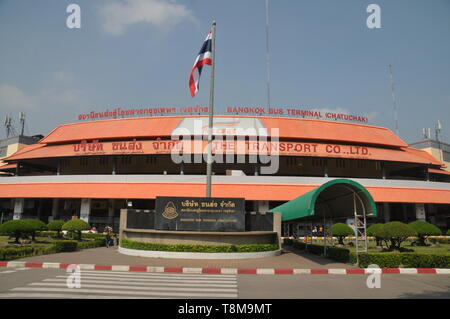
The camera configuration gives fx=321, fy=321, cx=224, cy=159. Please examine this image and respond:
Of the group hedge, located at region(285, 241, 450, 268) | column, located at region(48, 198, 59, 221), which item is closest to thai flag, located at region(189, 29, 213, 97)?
hedge, located at region(285, 241, 450, 268)

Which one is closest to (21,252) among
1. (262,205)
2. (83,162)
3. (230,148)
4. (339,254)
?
(339,254)

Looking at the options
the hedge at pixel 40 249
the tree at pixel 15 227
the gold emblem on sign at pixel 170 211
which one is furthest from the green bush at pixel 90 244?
the gold emblem on sign at pixel 170 211

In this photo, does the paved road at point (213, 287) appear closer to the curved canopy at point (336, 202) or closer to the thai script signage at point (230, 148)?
the curved canopy at point (336, 202)

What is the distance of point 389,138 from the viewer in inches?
1909

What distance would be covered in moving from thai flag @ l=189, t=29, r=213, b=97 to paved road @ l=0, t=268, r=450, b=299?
1472 centimetres

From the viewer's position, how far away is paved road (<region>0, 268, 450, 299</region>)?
962 centimetres

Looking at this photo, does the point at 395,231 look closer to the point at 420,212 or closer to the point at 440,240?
the point at 440,240

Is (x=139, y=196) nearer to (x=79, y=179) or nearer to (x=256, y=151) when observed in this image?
(x=79, y=179)

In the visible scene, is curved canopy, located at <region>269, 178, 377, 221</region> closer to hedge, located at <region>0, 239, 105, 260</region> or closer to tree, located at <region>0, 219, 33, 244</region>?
hedge, located at <region>0, 239, 105, 260</region>

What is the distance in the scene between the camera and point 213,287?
36.4ft

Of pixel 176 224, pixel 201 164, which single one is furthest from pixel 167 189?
pixel 176 224

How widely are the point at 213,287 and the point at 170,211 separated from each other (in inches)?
438

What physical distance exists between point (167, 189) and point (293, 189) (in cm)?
1579
